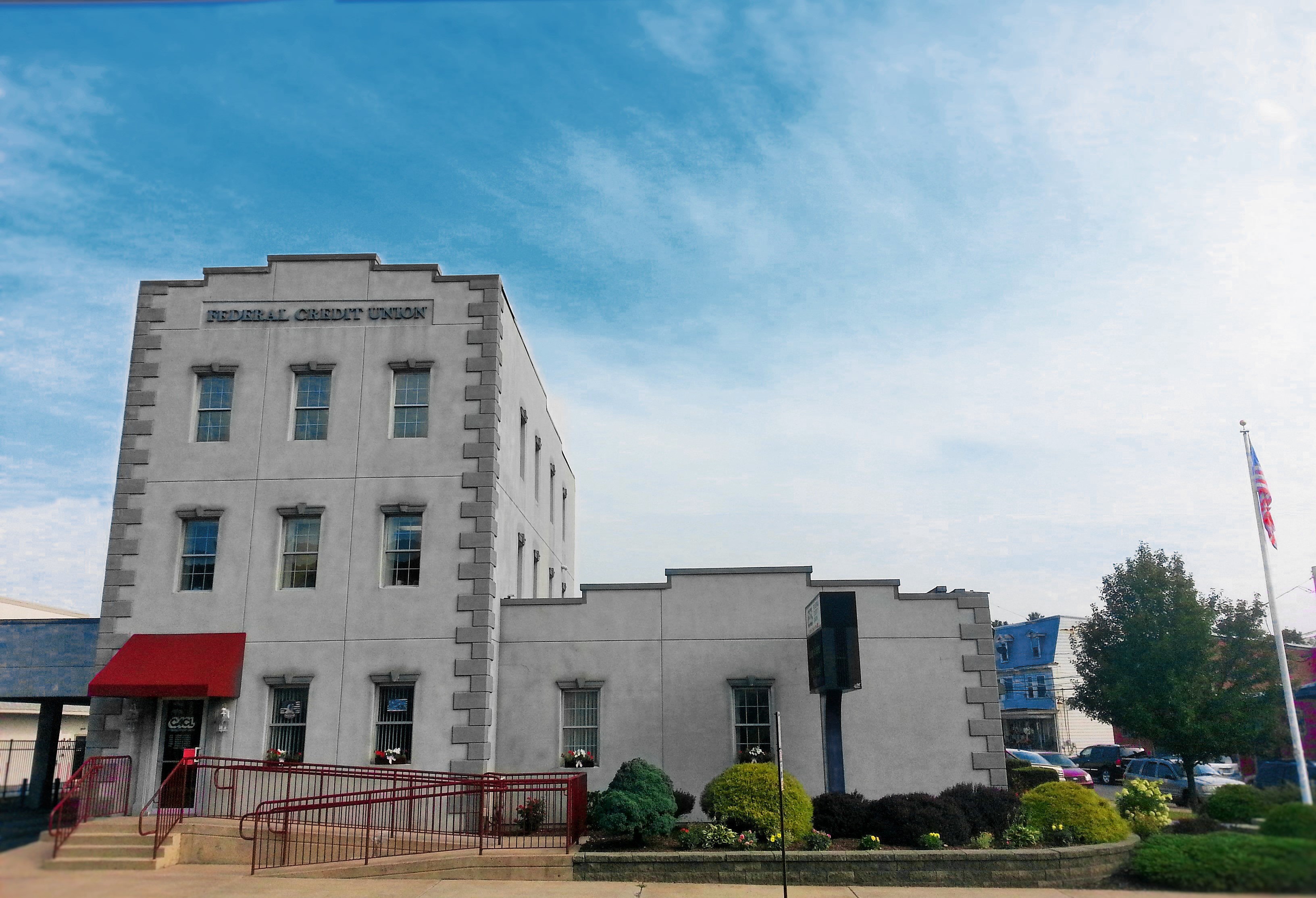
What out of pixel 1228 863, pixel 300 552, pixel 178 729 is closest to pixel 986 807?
pixel 1228 863

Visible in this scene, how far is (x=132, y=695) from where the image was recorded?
745 inches

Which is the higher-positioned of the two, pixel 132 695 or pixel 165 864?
pixel 132 695

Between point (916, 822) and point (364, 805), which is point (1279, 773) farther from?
point (364, 805)

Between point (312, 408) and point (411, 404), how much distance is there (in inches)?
86.0

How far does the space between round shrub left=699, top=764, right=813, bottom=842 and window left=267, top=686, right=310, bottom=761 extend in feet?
27.2

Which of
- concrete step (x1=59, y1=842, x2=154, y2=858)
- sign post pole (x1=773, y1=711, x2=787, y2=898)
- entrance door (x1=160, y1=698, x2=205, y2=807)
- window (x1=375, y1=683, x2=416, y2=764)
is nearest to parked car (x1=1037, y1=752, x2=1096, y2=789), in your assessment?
sign post pole (x1=773, y1=711, x2=787, y2=898)

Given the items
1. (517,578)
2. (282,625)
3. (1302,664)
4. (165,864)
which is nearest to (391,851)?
(165,864)

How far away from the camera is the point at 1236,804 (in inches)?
668

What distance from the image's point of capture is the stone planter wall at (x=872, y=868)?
15.7m

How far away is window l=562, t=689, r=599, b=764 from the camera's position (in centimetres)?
2072

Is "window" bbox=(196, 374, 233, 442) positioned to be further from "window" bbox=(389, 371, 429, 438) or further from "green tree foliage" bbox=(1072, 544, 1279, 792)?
"green tree foliage" bbox=(1072, 544, 1279, 792)

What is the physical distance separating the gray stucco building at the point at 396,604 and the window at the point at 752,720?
6 centimetres

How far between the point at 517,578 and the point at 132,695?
27.6 ft

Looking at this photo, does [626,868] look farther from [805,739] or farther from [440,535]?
[440,535]
